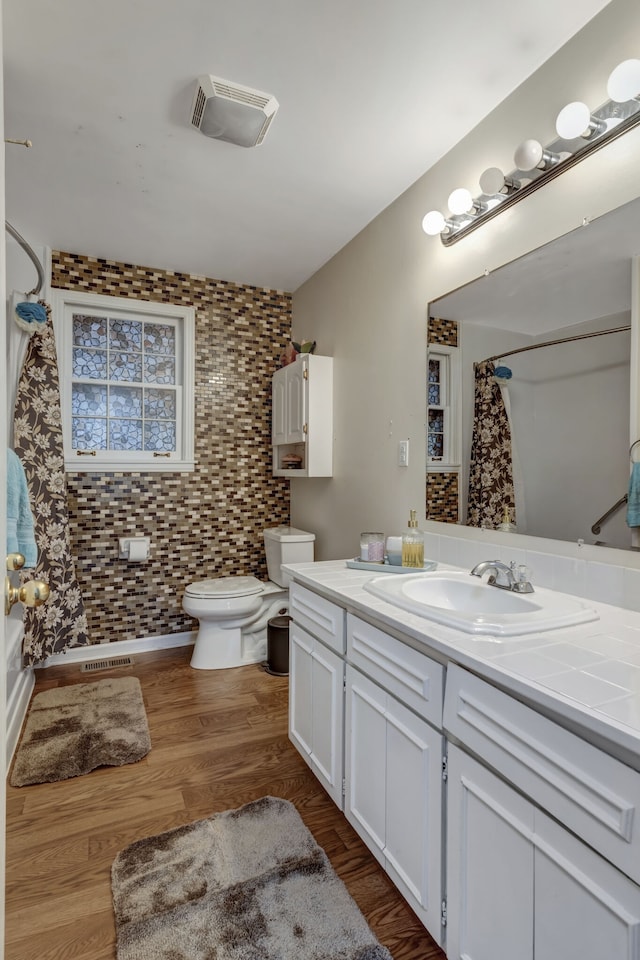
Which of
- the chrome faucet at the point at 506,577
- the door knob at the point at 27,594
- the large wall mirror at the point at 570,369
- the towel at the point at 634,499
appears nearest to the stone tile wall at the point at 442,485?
the large wall mirror at the point at 570,369

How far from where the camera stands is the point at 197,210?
8.25 ft

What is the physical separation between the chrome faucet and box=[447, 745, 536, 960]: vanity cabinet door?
0.56 meters

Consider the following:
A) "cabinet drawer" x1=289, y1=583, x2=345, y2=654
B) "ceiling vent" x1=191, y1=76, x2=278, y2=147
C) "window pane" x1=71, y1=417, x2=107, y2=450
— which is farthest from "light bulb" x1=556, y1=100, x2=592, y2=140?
"window pane" x1=71, y1=417, x2=107, y2=450

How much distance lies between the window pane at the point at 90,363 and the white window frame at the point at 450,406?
2183 mm

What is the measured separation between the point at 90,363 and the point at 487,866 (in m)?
3.21

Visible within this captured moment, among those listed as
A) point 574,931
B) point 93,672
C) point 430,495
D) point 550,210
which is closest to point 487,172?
point 550,210

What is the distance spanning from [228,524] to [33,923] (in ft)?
7.72

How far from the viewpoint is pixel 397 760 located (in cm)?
131

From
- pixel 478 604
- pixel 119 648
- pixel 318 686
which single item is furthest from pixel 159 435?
pixel 478 604

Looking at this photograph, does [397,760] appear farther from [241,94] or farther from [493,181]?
[241,94]

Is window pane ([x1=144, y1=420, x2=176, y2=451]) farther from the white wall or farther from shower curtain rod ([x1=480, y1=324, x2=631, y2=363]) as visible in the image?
shower curtain rod ([x1=480, y1=324, x2=631, y2=363])

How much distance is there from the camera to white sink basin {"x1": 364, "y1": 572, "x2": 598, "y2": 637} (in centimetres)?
117

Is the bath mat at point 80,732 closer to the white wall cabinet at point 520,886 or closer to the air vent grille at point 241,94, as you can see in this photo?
the white wall cabinet at point 520,886

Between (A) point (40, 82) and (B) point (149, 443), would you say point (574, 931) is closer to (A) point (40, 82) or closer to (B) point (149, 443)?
(A) point (40, 82)
